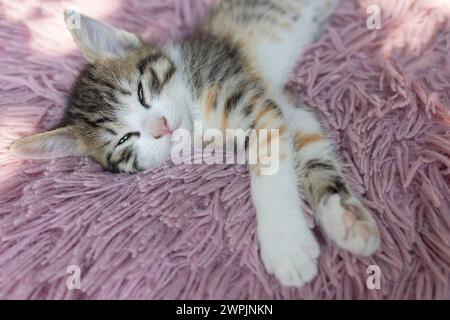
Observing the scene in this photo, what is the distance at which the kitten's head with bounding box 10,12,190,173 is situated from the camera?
1224 millimetres

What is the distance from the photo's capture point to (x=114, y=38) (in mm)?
1372

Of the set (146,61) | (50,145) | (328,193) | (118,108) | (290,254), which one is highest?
A: (146,61)

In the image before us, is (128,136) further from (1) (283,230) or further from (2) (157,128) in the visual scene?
(1) (283,230)

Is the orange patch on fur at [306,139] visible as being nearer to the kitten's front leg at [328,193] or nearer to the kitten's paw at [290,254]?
the kitten's front leg at [328,193]

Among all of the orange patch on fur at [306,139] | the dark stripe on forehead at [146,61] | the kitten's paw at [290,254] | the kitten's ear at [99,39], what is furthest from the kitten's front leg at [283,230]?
the kitten's ear at [99,39]

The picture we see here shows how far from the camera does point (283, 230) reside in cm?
101

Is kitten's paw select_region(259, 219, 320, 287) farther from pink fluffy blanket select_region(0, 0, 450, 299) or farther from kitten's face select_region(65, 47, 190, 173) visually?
kitten's face select_region(65, 47, 190, 173)

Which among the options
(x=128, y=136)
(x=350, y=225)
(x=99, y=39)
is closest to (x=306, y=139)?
(x=350, y=225)

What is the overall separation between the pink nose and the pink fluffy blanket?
10 cm

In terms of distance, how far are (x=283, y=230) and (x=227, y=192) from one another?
0.17 meters

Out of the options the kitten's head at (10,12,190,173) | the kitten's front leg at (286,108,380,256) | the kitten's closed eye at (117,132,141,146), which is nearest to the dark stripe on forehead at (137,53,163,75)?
the kitten's head at (10,12,190,173)

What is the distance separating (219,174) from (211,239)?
6.9 inches

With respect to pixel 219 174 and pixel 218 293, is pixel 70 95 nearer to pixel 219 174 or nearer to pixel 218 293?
pixel 219 174

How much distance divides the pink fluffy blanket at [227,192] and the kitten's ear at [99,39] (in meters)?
0.16
